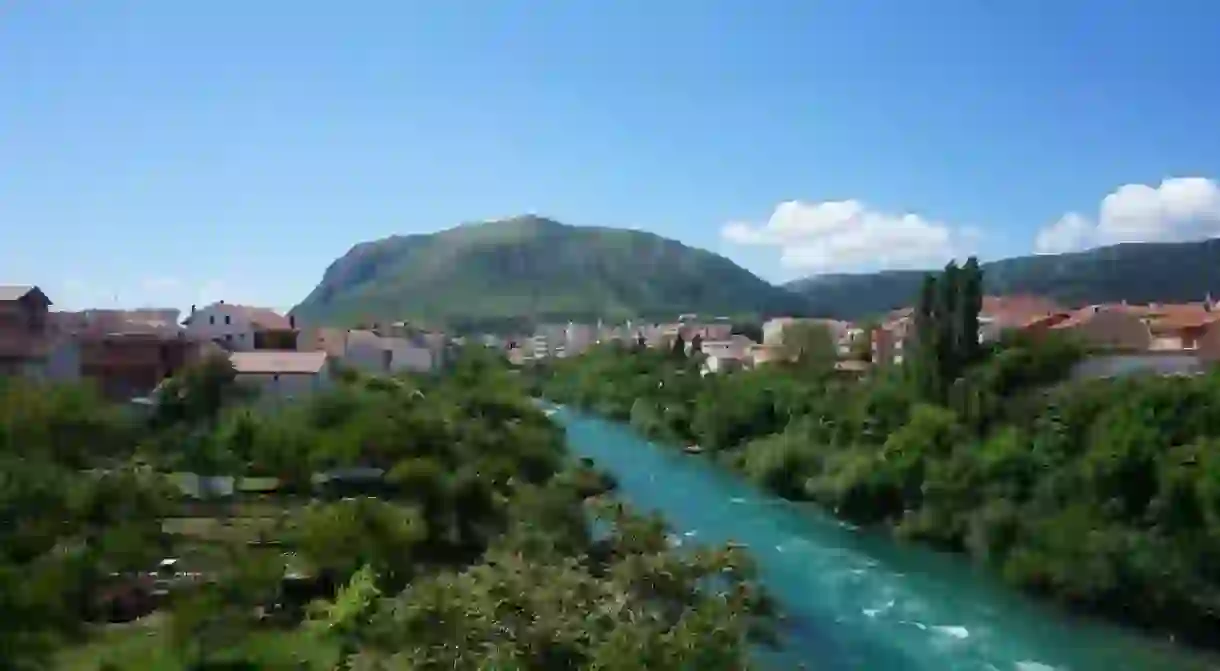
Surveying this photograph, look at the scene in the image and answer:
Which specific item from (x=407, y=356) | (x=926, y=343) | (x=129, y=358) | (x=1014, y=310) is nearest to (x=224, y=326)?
(x=129, y=358)

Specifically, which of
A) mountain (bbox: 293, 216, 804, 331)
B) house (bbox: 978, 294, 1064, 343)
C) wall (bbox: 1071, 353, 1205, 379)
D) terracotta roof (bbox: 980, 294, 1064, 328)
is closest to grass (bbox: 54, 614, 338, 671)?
wall (bbox: 1071, 353, 1205, 379)

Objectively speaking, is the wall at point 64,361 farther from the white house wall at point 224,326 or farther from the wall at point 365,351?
the wall at point 365,351

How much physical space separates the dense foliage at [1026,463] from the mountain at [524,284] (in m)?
112

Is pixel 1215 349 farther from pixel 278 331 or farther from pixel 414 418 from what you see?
pixel 278 331

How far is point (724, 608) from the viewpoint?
13680 millimetres

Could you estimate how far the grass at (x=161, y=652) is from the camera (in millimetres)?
12445

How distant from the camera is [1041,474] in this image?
25328 mm

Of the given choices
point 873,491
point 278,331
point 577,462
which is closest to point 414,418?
point 577,462

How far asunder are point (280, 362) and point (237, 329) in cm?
1219

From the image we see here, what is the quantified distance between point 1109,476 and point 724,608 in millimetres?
12931

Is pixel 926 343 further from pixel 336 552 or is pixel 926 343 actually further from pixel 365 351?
pixel 365 351

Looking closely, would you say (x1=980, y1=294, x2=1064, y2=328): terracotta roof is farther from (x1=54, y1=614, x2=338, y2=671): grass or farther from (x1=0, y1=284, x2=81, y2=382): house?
(x1=54, y1=614, x2=338, y2=671): grass

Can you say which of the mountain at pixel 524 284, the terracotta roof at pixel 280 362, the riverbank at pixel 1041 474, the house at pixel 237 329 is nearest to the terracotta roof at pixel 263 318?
the house at pixel 237 329

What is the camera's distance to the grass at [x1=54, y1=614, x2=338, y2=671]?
12.4m
